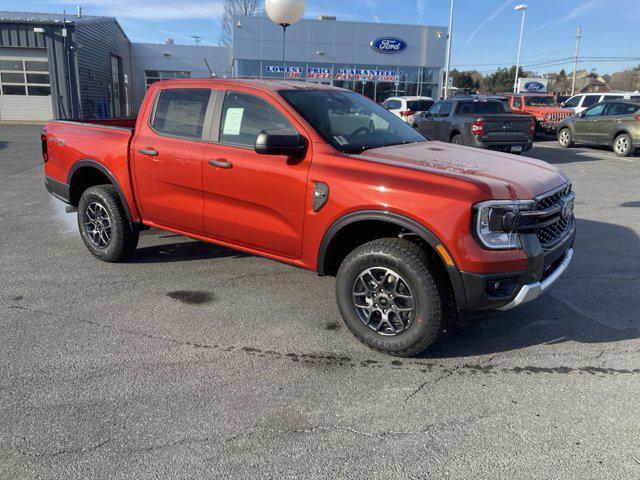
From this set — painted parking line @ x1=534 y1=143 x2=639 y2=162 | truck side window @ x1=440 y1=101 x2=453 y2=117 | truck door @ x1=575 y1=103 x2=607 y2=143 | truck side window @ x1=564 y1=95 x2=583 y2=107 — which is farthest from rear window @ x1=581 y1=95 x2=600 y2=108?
truck side window @ x1=440 y1=101 x2=453 y2=117

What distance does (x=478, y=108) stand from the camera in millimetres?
13688

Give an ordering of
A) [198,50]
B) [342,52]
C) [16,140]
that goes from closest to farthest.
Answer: [16,140]
[342,52]
[198,50]

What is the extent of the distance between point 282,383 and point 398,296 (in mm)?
962

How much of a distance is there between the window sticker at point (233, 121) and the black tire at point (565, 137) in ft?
50.8

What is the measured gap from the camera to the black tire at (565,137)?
17.0 meters

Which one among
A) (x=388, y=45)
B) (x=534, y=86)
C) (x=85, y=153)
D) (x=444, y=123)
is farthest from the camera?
(x=534, y=86)

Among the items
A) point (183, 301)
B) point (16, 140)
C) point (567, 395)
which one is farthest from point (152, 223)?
point (16, 140)

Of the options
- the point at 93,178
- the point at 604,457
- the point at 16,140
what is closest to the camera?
the point at 604,457

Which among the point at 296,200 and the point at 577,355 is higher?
the point at 296,200

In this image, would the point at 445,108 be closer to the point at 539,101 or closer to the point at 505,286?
the point at 539,101

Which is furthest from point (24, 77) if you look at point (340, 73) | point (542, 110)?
point (542, 110)

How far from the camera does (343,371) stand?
3422 mm

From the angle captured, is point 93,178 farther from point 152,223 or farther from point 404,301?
point 404,301

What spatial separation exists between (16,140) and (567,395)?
19.3m
